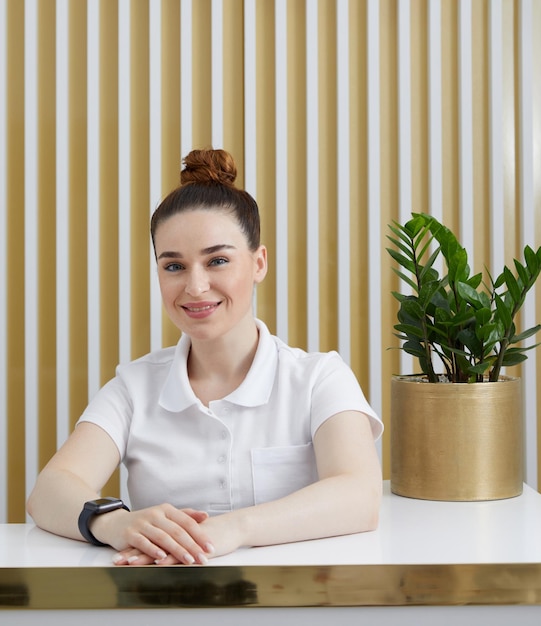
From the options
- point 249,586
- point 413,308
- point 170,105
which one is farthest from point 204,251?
point 170,105

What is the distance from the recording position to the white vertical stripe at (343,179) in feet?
8.43

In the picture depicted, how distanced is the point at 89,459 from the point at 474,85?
176cm

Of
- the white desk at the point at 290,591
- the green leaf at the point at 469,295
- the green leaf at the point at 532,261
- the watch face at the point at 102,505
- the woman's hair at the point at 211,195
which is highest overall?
the woman's hair at the point at 211,195

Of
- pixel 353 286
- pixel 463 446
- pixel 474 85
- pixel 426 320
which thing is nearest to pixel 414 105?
pixel 474 85

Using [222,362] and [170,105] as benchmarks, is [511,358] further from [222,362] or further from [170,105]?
[170,105]

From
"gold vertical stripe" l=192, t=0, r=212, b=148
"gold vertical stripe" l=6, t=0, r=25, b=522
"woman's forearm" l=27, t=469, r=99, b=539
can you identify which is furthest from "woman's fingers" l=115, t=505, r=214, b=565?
"gold vertical stripe" l=192, t=0, r=212, b=148

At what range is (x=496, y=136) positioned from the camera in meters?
2.59

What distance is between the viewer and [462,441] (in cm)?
150

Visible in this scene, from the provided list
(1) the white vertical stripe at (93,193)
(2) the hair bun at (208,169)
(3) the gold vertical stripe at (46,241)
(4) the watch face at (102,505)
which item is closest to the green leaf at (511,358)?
(2) the hair bun at (208,169)

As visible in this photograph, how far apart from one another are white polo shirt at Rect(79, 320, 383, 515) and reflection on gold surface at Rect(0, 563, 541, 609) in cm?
41

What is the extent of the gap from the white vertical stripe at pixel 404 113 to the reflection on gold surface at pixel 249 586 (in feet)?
5.00

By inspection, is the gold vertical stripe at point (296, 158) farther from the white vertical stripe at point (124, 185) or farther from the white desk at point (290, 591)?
the white desk at point (290, 591)

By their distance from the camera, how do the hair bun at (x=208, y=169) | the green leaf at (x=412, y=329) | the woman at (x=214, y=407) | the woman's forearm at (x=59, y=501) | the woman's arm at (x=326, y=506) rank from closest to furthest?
the woman's arm at (x=326, y=506), the woman's forearm at (x=59, y=501), the woman at (x=214, y=407), the green leaf at (x=412, y=329), the hair bun at (x=208, y=169)

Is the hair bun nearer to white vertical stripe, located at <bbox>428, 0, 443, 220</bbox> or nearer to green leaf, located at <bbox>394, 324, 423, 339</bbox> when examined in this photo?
green leaf, located at <bbox>394, 324, 423, 339</bbox>
